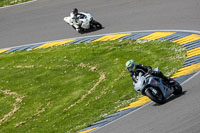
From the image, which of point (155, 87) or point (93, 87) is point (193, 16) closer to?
point (93, 87)

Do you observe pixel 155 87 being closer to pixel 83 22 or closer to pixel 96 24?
pixel 96 24

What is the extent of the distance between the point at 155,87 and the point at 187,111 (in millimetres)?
1885

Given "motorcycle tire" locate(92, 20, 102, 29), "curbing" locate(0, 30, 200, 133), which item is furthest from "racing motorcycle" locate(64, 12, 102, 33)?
"curbing" locate(0, 30, 200, 133)

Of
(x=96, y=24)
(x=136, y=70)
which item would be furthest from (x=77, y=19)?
(x=136, y=70)

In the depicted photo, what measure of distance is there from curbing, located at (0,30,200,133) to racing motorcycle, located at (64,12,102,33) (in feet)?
2.97

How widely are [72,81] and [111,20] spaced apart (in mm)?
7369

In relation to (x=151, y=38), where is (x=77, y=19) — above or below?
above

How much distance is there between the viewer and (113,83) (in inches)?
745

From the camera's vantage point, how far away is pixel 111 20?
87.6ft

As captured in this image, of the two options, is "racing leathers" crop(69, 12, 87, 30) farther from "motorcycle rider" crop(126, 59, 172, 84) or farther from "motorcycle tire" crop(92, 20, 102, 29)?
"motorcycle rider" crop(126, 59, 172, 84)

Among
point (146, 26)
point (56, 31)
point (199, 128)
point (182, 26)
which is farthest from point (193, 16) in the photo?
point (199, 128)

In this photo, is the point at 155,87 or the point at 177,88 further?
the point at 177,88

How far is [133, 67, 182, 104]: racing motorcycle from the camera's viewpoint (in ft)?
46.2

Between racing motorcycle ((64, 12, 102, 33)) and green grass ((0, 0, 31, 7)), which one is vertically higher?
green grass ((0, 0, 31, 7))
